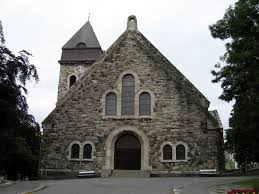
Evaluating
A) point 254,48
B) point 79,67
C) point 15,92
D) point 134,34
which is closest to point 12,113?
point 15,92

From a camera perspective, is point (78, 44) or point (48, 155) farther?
point (78, 44)

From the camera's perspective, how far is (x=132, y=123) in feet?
79.6

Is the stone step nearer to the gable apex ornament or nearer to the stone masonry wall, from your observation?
the stone masonry wall

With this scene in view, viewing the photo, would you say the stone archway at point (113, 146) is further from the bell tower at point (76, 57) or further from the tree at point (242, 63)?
the bell tower at point (76, 57)

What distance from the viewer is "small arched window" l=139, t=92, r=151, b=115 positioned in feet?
80.6

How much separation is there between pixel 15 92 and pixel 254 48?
8.96 metres

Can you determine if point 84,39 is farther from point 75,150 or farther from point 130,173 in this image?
point 130,173

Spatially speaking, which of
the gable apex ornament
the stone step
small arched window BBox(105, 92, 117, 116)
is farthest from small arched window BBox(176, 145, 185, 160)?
the gable apex ornament

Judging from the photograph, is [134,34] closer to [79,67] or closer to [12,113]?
[79,67]

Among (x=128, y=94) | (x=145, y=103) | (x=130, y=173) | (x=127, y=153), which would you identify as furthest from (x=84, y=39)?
(x=130, y=173)

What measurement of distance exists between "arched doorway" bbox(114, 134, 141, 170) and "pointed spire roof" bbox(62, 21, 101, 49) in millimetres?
16001

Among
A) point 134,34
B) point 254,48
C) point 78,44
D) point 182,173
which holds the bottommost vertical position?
point 182,173

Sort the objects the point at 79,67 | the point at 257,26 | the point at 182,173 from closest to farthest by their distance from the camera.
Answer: the point at 257,26, the point at 182,173, the point at 79,67

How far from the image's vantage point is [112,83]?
25328 mm
